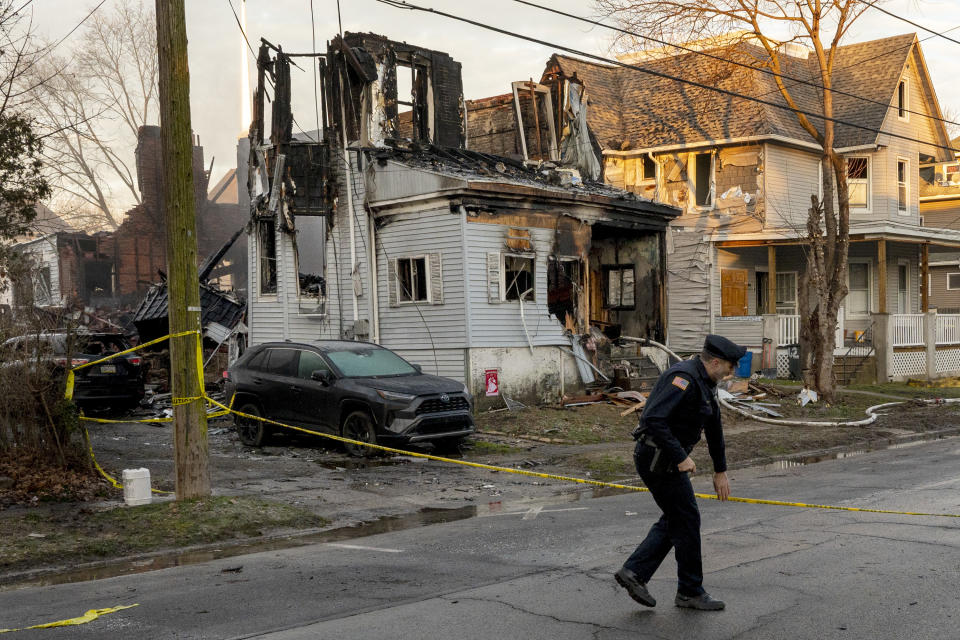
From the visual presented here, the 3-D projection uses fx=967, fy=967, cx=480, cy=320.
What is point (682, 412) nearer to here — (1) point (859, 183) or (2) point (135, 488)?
(2) point (135, 488)

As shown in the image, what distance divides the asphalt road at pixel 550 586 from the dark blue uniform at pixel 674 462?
0.31m

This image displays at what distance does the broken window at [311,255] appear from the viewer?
930 inches

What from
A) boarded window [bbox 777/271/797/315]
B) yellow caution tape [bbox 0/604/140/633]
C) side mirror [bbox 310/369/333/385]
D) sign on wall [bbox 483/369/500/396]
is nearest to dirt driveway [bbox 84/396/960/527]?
sign on wall [bbox 483/369/500/396]

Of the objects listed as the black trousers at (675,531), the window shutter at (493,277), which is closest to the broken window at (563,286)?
the window shutter at (493,277)

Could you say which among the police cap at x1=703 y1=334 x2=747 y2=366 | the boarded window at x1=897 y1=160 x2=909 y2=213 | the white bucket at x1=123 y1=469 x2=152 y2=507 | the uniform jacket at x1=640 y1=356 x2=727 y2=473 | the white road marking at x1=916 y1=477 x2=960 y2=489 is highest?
the boarded window at x1=897 y1=160 x2=909 y2=213

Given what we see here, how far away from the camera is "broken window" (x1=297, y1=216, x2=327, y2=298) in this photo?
23625mm

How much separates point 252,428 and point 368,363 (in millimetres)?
2471

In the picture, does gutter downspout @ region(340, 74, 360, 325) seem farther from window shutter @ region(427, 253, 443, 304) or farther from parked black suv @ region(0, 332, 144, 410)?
parked black suv @ region(0, 332, 144, 410)

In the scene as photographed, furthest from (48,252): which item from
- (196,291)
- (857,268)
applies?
(196,291)

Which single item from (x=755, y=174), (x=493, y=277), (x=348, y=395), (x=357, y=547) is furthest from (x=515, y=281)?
(x=755, y=174)

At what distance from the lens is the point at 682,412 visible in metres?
6.14

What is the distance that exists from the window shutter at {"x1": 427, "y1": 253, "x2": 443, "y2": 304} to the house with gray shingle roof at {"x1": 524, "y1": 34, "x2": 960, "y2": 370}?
1009 centimetres

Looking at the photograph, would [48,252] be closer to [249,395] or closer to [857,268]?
[249,395]

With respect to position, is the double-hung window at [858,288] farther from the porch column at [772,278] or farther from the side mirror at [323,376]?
the side mirror at [323,376]
